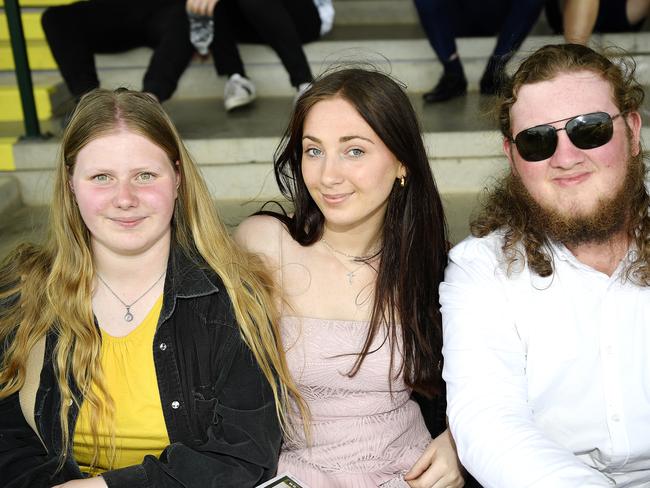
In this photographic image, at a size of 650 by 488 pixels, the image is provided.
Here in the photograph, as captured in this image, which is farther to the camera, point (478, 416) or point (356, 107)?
point (356, 107)

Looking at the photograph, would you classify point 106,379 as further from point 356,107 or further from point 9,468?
point 356,107

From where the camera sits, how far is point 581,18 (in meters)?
3.90

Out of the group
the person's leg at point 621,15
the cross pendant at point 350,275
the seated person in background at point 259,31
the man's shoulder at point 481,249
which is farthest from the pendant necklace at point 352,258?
the person's leg at point 621,15

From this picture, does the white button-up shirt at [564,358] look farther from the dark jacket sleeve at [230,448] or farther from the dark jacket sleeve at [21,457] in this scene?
the dark jacket sleeve at [21,457]

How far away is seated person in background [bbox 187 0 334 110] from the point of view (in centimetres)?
407

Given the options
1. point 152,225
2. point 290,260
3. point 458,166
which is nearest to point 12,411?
point 152,225

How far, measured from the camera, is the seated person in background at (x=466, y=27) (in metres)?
4.23

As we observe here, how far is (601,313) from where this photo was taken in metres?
1.92

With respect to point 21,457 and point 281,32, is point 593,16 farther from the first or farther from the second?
point 21,457

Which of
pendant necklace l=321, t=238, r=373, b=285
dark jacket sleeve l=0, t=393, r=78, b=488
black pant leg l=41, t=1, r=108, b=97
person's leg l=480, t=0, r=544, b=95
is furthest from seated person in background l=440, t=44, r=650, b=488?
black pant leg l=41, t=1, r=108, b=97

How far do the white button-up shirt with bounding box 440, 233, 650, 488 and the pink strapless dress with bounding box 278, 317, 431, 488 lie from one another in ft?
0.94

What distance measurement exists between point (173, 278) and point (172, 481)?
53cm

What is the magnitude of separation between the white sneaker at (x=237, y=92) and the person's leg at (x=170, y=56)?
15.0 inches

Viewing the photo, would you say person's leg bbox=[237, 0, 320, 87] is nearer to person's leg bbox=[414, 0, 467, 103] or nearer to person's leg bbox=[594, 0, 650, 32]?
person's leg bbox=[414, 0, 467, 103]
